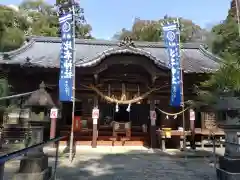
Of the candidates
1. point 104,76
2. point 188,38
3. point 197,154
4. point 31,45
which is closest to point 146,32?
point 188,38

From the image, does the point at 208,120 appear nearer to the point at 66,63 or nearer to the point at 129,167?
the point at 129,167

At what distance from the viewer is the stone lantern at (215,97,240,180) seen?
18.6 ft

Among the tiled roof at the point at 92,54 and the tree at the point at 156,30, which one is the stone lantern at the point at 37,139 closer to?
the tiled roof at the point at 92,54

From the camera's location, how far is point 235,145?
18.5ft

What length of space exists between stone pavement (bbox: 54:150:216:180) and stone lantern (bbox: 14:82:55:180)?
34.1 inches

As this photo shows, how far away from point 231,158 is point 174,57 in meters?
5.53

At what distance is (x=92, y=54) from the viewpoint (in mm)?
15391

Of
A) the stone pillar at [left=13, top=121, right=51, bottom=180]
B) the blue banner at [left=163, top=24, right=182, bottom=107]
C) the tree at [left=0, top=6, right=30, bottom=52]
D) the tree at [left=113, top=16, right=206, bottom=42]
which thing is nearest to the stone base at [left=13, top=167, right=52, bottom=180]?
the stone pillar at [left=13, top=121, right=51, bottom=180]

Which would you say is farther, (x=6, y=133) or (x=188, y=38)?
(x=188, y=38)

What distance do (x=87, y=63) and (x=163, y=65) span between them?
12.3 feet

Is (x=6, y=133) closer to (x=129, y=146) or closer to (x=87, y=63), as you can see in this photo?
(x=87, y=63)

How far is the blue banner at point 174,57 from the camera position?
10188 millimetres

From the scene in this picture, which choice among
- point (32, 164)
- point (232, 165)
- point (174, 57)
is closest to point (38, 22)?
point (174, 57)

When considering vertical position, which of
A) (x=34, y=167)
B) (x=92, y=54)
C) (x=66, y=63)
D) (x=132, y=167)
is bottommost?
(x=132, y=167)
